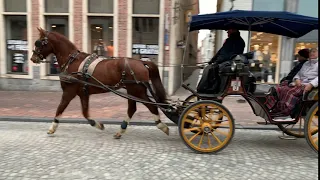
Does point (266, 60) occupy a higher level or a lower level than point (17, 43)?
lower

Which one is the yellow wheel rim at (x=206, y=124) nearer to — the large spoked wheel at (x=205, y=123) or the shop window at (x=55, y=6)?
the large spoked wheel at (x=205, y=123)

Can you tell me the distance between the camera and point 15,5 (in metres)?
11.4

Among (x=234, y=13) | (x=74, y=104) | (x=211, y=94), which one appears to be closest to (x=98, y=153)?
(x=211, y=94)

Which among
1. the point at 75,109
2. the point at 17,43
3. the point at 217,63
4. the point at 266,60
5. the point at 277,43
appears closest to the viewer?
the point at 217,63

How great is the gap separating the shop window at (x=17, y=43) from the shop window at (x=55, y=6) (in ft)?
3.61

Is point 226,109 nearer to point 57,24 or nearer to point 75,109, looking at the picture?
point 75,109

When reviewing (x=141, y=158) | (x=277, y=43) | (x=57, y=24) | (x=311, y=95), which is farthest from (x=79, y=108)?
(x=277, y=43)

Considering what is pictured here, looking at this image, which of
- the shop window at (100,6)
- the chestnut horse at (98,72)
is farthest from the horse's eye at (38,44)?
the shop window at (100,6)

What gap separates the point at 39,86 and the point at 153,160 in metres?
8.53

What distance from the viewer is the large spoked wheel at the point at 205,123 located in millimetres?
4562

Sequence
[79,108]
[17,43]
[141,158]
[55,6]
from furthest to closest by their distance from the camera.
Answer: [17,43] → [55,6] → [79,108] → [141,158]

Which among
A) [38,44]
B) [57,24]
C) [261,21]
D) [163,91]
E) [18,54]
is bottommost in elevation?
[163,91]

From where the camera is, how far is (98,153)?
4.63 m

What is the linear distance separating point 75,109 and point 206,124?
450cm
